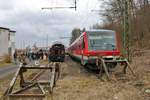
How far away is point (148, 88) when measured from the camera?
15789 millimetres

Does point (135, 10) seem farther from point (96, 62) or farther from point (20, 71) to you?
point (20, 71)

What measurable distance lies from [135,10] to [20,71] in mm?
43937

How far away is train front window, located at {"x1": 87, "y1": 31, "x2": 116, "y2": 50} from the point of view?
2900 cm

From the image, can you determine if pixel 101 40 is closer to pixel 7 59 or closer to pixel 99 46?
pixel 99 46

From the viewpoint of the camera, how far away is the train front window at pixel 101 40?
29.0 metres

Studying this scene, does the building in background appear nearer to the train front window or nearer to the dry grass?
the dry grass

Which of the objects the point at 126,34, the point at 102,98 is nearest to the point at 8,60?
the point at 126,34

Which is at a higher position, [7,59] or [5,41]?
[5,41]

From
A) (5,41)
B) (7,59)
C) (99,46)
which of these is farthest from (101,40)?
(5,41)

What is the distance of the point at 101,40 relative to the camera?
29.4m

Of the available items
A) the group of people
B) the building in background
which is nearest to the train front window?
the group of people

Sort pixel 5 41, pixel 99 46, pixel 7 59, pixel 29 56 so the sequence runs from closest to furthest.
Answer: pixel 99 46
pixel 29 56
pixel 7 59
pixel 5 41

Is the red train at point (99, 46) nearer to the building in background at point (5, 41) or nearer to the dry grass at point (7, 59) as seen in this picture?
the dry grass at point (7, 59)

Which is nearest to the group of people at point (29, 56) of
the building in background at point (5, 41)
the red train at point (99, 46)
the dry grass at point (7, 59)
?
the dry grass at point (7, 59)
